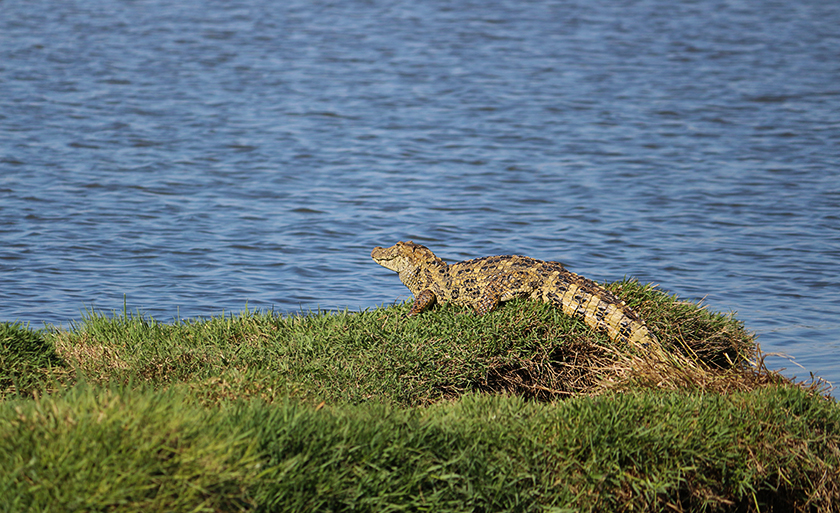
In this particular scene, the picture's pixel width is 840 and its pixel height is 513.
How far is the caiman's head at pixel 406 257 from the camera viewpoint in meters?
6.69

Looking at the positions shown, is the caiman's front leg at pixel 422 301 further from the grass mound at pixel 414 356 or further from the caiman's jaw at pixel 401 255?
the caiman's jaw at pixel 401 255

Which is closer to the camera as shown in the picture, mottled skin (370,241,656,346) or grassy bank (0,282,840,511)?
grassy bank (0,282,840,511)

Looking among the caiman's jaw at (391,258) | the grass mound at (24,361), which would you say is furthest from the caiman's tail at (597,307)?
the grass mound at (24,361)

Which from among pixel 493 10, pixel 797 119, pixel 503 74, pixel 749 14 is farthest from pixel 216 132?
pixel 749 14

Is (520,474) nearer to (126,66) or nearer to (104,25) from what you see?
(126,66)

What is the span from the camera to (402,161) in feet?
46.5

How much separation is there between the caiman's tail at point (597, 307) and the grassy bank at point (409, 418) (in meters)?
0.09

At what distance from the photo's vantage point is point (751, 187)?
1285cm

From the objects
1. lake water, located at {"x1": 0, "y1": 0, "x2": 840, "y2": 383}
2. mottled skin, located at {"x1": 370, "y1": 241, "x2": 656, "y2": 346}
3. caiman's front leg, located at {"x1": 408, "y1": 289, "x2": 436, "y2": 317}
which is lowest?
lake water, located at {"x1": 0, "y1": 0, "x2": 840, "y2": 383}

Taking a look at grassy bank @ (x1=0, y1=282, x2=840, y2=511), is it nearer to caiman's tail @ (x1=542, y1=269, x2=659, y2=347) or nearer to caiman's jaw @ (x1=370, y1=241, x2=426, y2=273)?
caiman's tail @ (x1=542, y1=269, x2=659, y2=347)

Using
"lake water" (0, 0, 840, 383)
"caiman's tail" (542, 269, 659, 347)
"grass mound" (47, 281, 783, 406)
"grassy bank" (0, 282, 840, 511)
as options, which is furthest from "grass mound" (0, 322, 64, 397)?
"caiman's tail" (542, 269, 659, 347)

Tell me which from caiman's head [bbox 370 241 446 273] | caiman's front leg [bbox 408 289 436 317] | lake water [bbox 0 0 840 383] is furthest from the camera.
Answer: lake water [bbox 0 0 840 383]

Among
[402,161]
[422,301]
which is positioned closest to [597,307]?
[422,301]

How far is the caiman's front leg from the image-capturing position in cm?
632
